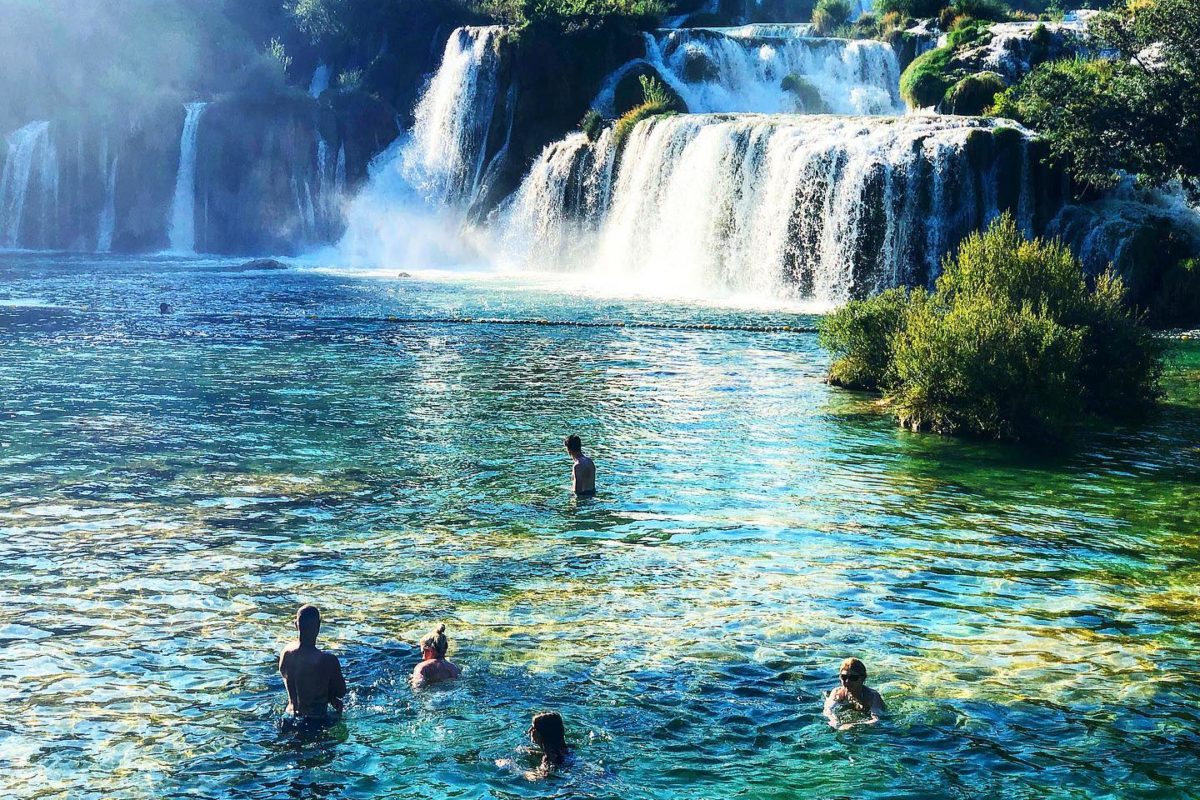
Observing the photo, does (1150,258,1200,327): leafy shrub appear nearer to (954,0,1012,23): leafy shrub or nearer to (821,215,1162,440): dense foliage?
(821,215,1162,440): dense foliage

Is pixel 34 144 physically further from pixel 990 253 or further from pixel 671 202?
pixel 990 253

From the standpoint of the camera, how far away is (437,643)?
40.6ft

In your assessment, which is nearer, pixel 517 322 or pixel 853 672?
pixel 853 672

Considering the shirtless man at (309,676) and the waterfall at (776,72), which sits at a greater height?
the waterfall at (776,72)

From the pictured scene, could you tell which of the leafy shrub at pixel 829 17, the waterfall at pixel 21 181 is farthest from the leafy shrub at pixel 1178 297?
the waterfall at pixel 21 181

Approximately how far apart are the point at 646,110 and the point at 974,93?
15712 mm

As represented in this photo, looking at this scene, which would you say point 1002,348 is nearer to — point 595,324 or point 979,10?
point 595,324

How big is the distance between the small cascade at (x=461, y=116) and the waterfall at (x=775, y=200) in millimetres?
9744

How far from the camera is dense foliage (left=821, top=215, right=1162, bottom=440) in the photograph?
2373cm

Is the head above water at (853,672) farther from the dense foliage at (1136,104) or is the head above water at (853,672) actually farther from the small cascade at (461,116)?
the small cascade at (461,116)

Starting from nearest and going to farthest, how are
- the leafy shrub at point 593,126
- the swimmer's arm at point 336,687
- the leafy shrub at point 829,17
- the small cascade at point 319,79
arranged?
1. the swimmer's arm at point 336,687
2. the leafy shrub at point 593,126
3. the leafy shrub at point 829,17
4. the small cascade at point 319,79

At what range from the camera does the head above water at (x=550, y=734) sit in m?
10.6

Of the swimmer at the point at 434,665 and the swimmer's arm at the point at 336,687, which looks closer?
the swimmer's arm at the point at 336,687

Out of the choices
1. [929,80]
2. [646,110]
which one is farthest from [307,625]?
[646,110]
